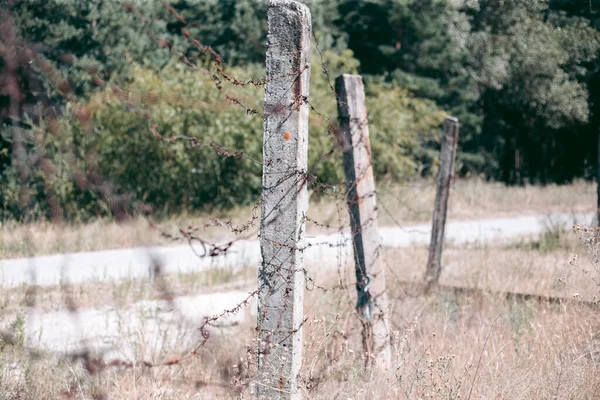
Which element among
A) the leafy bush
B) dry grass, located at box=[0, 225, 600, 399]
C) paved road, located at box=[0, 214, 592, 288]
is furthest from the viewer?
the leafy bush

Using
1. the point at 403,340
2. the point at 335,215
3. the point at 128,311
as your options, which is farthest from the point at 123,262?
the point at 403,340

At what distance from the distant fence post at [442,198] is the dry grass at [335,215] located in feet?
0.59

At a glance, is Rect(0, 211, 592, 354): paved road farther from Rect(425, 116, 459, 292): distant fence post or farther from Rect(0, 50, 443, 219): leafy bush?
Rect(0, 50, 443, 219): leafy bush

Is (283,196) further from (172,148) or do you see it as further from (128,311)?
(172,148)

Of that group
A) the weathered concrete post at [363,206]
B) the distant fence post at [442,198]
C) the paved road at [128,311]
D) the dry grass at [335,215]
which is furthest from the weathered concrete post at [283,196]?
the distant fence post at [442,198]

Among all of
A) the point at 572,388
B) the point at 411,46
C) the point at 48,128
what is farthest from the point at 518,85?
the point at 411,46

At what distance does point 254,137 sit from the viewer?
1531 cm

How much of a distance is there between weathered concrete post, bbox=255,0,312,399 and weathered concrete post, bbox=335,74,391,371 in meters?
1.66

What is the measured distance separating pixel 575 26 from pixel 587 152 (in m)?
9.19

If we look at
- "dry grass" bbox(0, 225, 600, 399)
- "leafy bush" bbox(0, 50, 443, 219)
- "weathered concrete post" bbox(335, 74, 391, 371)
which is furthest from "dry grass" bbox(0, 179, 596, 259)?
"leafy bush" bbox(0, 50, 443, 219)

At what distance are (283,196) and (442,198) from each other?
459 cm

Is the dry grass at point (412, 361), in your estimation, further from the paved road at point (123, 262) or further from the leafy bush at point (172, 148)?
the leafy bush at point (172, 148)

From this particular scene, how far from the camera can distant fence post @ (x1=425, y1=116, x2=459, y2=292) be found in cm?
705

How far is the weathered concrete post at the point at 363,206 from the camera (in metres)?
4.54
